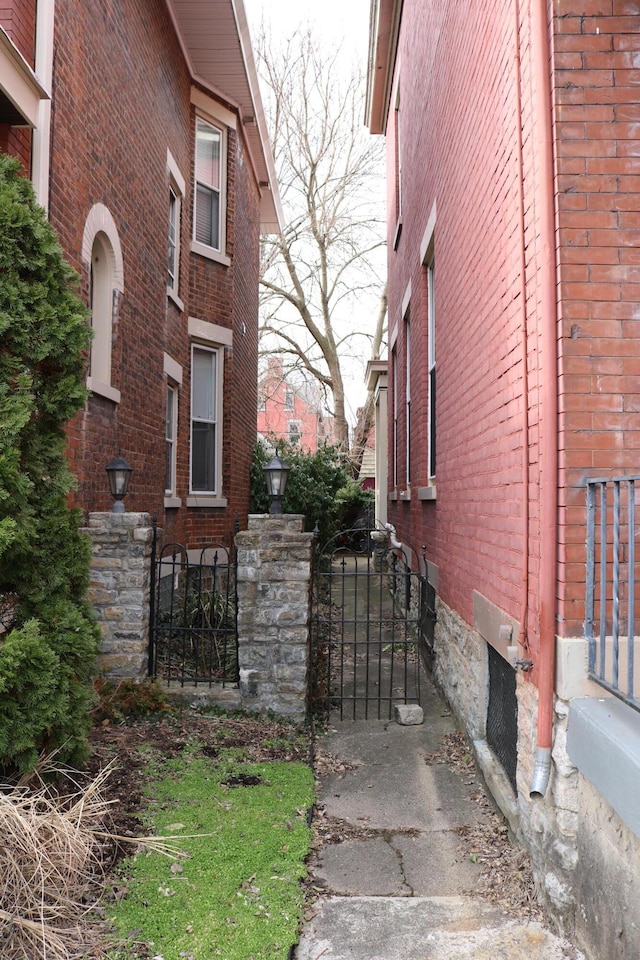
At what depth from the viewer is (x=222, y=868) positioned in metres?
3.59

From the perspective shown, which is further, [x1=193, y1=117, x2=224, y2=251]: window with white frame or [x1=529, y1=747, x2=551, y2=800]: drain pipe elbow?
[x1=193, y1=117, x2=224, y2=251]: window with white frame

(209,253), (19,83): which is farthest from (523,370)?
(209,253)

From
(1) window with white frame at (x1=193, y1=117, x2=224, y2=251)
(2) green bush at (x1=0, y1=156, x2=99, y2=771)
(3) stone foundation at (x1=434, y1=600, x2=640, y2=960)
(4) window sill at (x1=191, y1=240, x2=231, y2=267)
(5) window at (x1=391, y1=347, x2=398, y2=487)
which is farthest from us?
(5) window at (x1=391, y1=347, x2=398, y2=487)

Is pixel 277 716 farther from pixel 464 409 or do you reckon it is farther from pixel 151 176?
pixel 151 176

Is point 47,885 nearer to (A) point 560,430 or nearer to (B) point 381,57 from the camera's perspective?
(A) point 560,430

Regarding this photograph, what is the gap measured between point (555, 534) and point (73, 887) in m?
2.60

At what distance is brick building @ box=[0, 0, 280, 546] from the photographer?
5.82 metres

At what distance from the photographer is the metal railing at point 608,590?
2816 millimetres

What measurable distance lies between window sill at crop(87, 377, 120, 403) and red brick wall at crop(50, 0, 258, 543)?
89 millimetres

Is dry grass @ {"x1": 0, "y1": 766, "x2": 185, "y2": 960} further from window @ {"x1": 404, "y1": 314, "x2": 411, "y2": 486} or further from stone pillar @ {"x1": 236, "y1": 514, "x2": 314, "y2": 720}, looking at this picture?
window @ {"x1": 404, "y1": 314, "x2": 411, "y2": 486}

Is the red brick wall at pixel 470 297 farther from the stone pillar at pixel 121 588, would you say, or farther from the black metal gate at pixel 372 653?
the stone pillar at pixel 121 588

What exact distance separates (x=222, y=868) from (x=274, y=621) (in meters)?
A: 2.39

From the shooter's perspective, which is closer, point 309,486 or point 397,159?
point 397,159

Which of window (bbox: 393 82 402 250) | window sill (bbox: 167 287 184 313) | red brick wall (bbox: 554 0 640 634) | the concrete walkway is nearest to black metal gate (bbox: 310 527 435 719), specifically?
the concrete walkway
